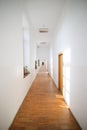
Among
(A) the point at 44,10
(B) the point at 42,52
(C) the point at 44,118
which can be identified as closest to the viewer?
(C) the point at 44,118

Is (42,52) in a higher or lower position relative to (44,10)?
lower

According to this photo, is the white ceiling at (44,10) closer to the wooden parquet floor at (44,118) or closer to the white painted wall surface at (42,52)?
the wooden parquet floor at (44,118)

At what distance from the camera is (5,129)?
2.15 meters

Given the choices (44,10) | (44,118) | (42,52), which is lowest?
(44,118)

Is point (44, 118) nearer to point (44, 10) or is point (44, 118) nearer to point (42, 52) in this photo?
point (44, 10)

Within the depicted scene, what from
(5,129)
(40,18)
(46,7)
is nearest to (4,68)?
(5,129)

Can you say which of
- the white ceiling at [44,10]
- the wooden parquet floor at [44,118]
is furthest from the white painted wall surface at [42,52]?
the wooden parquet floor at [44,118]

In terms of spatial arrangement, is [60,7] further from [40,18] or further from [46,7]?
[40,18]

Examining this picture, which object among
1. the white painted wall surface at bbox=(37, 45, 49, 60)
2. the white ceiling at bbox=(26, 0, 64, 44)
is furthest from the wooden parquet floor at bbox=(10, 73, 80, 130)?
the white painted wall surface at bbox=(37, 45, 49, 60)

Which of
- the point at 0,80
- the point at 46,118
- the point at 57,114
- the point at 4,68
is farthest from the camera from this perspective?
the point at 57,114

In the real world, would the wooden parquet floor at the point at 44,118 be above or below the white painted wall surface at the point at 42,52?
below

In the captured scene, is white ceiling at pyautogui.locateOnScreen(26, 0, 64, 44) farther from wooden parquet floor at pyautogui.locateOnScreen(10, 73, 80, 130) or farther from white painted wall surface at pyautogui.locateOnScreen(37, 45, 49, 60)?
white painted wall surface at pyautogui.locateOnScreen(37, 45, 49, 60)

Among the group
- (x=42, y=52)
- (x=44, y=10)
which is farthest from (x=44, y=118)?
(x=42, y=52)

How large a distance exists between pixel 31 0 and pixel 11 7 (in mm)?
1433
